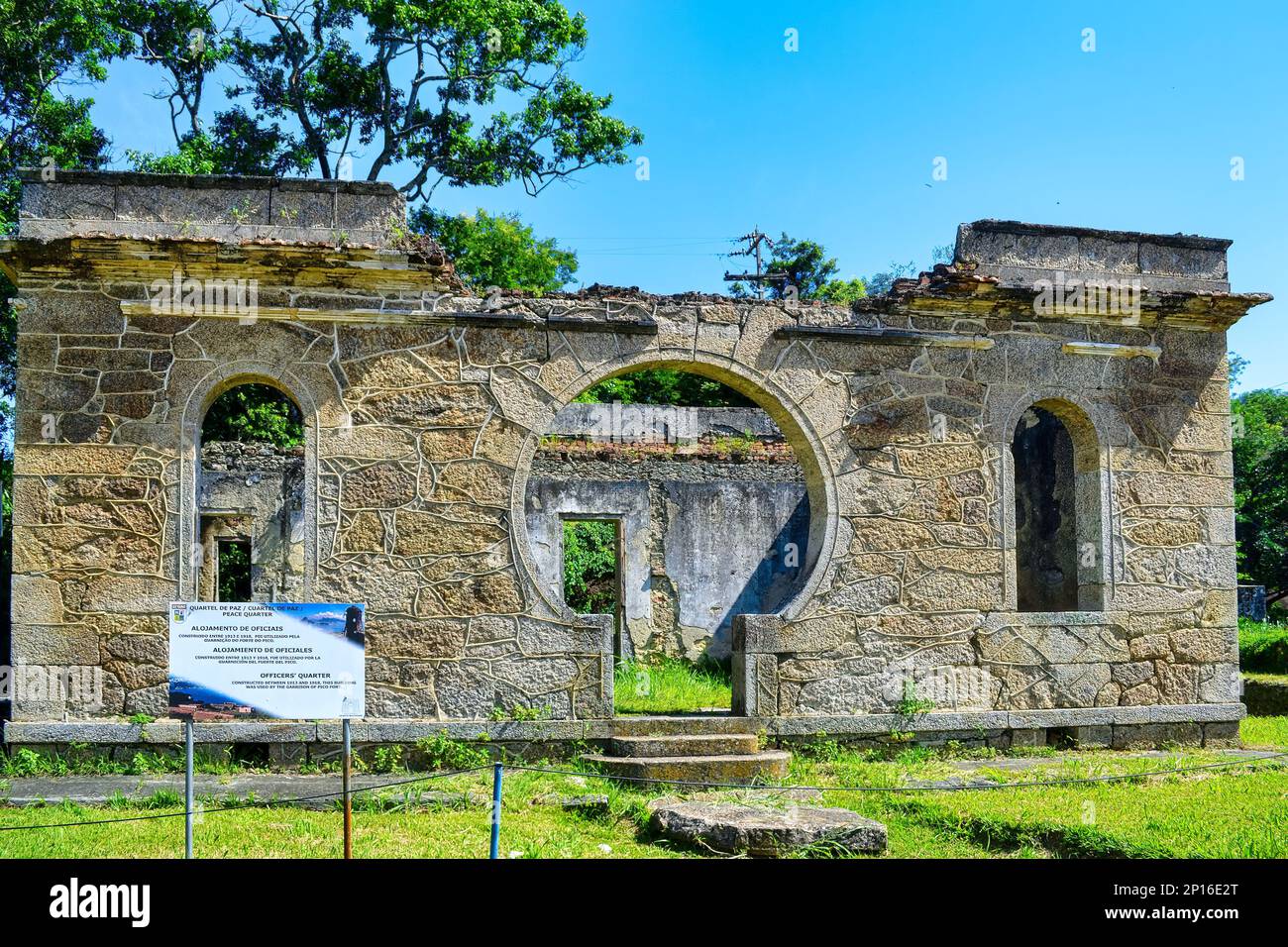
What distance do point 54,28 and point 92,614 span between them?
10.8 metres

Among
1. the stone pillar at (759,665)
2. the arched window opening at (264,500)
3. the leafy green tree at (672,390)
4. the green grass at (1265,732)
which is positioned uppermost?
the leafy green tree at (672,390)

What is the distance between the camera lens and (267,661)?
5453 millimetres

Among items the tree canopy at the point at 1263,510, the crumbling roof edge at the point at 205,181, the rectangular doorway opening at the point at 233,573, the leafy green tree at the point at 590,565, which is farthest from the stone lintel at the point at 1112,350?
the tree canopy at the point at 1263,510

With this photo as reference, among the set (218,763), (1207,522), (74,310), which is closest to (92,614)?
(218,763)

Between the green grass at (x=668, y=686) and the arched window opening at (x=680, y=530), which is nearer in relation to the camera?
the green grass at (x=668, y=686)

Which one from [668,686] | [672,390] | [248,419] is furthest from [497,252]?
[668,686]

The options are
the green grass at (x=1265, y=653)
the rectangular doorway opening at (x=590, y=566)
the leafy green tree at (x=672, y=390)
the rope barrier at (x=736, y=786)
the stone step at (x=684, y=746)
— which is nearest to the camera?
the rope barrier at (x=736, y=786)

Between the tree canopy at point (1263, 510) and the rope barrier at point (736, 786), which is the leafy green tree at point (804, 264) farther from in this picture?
the rope barrier at point (736, 786)

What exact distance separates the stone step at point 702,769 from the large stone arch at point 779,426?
3.72 ft

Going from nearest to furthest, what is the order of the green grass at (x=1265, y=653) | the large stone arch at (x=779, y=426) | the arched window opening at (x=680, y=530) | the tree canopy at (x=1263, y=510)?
the large stone arch at (x=779, y=426), the green grass at (x=1265, y=653), the arched window opening at (x=680, y=530), the tree canopy at (x=1263, y=510)

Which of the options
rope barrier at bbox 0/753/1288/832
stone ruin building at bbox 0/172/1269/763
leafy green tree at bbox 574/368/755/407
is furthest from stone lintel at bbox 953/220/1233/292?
leafy green tree at bbox 574/368/755/407

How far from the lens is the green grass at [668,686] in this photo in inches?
444

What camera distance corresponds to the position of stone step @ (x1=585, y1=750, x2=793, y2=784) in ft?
24.5

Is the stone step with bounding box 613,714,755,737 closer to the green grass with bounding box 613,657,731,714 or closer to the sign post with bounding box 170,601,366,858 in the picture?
the green grass with bounding box 613,657,731,714
